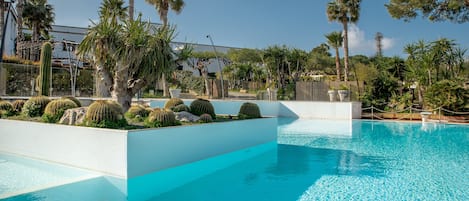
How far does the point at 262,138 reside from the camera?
9.86 metres

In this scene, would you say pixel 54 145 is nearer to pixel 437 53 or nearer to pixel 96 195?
pixel 96 195

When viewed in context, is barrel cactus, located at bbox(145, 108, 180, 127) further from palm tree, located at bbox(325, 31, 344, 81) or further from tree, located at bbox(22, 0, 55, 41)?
tree, located at bbox(22, 0, 55, 41)

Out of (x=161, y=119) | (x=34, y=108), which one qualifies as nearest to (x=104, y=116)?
(x=161, y=119)

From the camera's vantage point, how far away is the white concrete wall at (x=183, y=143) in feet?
19.0

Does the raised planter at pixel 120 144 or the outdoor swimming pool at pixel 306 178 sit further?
the raised planter at pixel 120 144

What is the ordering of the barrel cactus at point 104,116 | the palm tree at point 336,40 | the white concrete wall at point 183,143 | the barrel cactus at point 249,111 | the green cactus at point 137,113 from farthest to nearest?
the palm tree at point 336,40
the barrel cactus at point 249,111
the green cactus at point 137,113
the barrel cactus at point 104,116
the white concrete wall at point 183,143

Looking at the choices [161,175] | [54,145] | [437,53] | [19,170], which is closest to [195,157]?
[161,175]

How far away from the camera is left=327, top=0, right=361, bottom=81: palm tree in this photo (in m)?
25.6

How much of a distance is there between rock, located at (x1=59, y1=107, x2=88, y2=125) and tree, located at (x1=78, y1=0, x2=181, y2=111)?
1.44m

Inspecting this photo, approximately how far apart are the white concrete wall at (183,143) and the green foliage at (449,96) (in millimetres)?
13930

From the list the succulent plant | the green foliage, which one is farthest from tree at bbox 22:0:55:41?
the green foliage

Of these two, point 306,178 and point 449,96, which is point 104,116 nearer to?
point 306,178

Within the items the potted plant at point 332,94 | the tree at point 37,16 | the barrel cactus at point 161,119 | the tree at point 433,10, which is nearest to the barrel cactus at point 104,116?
the barrel cactus at point 161,119

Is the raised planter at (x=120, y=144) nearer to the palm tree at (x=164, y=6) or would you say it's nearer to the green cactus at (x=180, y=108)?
the green cactus at (x=180, y=108)
